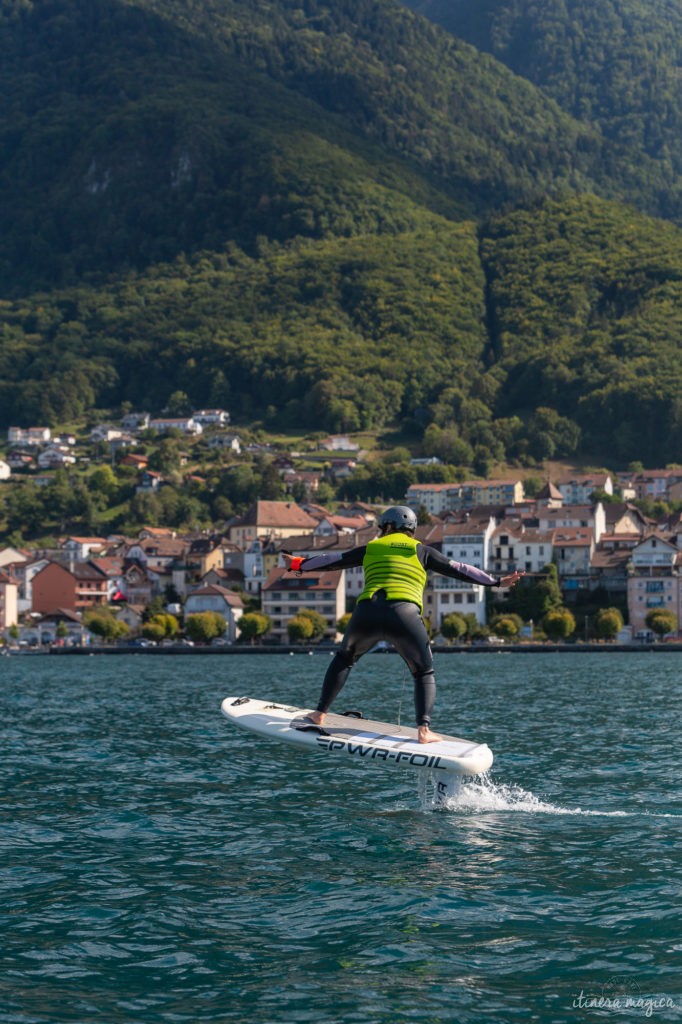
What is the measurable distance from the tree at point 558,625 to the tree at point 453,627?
694 cm

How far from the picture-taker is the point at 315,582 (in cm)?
14250

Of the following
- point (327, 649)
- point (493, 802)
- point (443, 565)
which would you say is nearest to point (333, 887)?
point (443, 565)

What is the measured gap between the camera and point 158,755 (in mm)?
32500

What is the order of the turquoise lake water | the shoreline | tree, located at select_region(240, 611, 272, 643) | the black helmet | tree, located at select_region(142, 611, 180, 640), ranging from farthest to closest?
tree, located at select_region(142, 611, 180, 640)
tree, located at select_region(240, 611, 272, 643)
the shoreline
the black helmet
the turquoise lake water

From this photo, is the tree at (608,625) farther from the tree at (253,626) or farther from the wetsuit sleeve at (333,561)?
the wetsuit sleeve at (333,561)

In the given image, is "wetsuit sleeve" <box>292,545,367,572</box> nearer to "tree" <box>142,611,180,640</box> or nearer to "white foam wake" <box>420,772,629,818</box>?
"white foam wake" <box>420,772,629,818</box>

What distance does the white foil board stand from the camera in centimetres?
2066

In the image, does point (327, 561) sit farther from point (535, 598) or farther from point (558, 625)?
point (535, 598)

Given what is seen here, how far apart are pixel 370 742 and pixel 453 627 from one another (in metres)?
110

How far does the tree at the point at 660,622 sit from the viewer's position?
130 metres

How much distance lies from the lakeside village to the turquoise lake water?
10159cm

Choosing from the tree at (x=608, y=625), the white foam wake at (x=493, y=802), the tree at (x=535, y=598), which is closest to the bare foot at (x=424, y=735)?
the white foam wake at (x=493, y=802)

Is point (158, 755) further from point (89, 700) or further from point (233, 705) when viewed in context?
point (89, 700)

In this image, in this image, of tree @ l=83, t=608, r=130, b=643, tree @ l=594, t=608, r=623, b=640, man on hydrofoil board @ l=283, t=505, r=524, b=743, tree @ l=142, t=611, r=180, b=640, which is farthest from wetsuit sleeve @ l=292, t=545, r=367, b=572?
tree @ l=83, t=608, r=130, b=643
